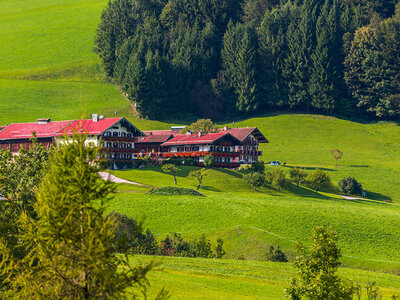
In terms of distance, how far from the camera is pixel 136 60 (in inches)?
6599

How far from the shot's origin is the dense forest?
16288cm

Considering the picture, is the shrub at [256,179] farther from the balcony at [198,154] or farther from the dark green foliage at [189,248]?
the dark green foliage at [189,248]

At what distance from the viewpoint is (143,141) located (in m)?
130

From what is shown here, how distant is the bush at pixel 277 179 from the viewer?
332 ft

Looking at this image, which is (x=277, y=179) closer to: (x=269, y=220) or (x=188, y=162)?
(x=188, y=162)

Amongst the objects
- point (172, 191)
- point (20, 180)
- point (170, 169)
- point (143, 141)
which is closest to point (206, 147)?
point (170, 169)

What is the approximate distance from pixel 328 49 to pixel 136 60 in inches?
2022

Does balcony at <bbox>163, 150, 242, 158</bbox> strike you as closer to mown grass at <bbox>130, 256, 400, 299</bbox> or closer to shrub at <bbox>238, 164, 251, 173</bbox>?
shrub at <bbox>238, 164, 251, 173</bbox>

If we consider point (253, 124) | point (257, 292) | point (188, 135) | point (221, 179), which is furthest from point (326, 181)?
point (257, 292)

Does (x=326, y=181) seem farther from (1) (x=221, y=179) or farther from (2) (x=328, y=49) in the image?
(2) (x=328, y=49)

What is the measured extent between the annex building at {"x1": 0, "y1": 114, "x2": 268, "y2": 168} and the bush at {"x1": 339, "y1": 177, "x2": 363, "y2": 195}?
22915mm

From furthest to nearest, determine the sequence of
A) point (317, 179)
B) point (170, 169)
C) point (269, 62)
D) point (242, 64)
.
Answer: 1. point (269, 62)
2. point (242, 64)
3. point (317, 179)
4. point (170, 169)

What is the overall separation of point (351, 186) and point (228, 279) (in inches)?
2578

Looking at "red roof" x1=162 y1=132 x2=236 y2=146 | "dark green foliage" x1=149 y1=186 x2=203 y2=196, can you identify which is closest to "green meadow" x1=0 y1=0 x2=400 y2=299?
"dark green foliage" x1=149 y1=186 x2=203 y2=196
